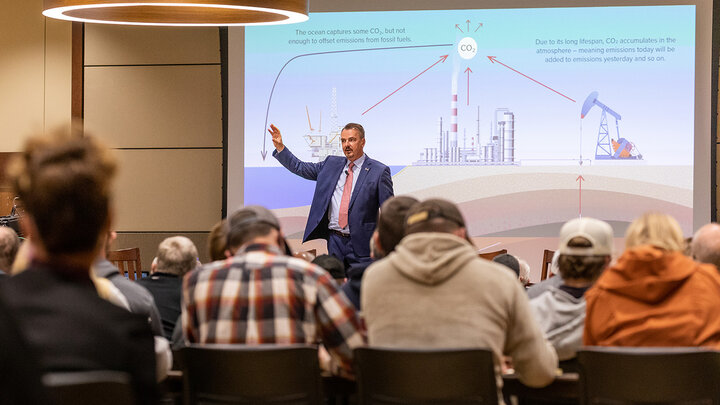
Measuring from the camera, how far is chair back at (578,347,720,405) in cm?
252

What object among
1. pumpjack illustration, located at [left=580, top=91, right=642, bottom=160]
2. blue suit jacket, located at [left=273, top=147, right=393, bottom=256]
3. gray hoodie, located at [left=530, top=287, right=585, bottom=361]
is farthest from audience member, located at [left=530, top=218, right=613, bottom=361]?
pumpjack illustration, located at [left=580, top=91, right=642, bottom=160]

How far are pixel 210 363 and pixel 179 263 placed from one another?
1.27 m

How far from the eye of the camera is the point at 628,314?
284 cm

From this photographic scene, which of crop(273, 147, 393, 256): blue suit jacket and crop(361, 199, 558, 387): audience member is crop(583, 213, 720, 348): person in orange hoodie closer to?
crop(361, 199, 558, 387): audience member

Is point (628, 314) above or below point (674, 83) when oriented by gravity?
below

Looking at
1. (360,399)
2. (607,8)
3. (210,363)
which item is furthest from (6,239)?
(607,8)

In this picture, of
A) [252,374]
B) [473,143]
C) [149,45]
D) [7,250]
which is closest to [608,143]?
[473,143]

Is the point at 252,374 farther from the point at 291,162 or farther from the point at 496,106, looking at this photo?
the point at 496,106

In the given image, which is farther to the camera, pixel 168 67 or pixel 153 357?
pixel 168 67

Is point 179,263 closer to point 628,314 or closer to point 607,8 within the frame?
point 628,314

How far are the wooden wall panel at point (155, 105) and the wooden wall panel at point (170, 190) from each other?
12cm

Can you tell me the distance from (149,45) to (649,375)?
6.33 meters

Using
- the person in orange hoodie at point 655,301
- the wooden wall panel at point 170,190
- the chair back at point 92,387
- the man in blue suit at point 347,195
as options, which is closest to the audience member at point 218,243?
the person in orange hoodie at point 655,301

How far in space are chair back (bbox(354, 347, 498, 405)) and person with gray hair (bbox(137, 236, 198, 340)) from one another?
1.41 metres
